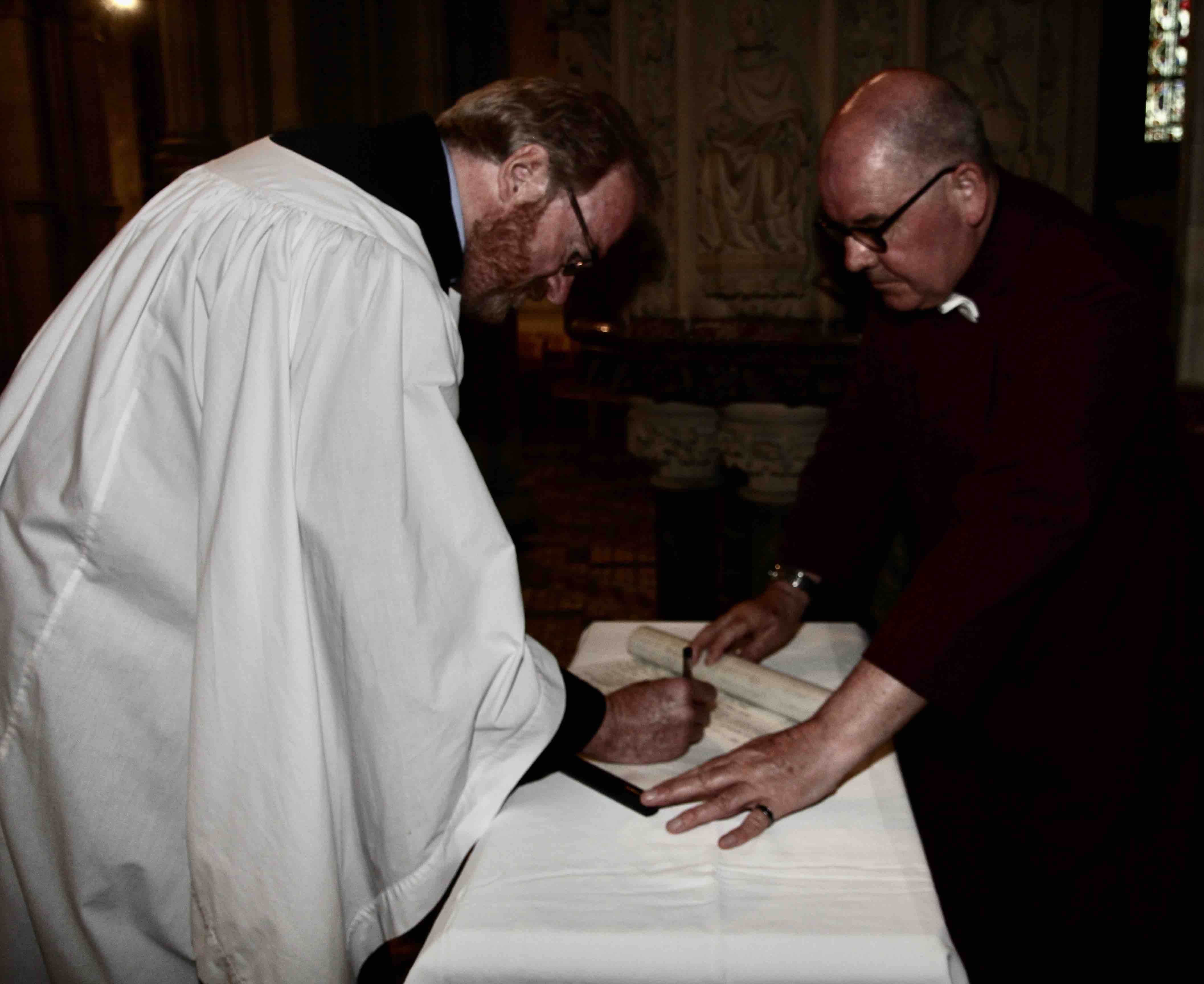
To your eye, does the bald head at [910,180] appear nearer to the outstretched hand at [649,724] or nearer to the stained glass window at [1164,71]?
the outstretched hand at [649,724]

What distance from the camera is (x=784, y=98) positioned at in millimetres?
4070

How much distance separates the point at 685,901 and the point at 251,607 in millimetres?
653

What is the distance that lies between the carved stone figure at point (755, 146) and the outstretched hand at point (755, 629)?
2.18 metres

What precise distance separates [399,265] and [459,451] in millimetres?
265

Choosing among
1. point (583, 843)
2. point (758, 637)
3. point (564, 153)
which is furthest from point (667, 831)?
point (564, 153)

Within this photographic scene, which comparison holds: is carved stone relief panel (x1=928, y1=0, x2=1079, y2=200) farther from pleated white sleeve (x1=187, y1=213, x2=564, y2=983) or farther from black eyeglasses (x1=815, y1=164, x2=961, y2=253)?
pleated white sleeve (x1=187, y1=213, x2=564, y2=983)

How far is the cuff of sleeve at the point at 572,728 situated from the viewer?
160 centimetres

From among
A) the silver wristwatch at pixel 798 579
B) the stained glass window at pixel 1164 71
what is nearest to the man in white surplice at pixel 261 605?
the silver wristwatch at pixel 798 579

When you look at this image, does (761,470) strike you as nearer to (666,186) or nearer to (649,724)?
(666,186)

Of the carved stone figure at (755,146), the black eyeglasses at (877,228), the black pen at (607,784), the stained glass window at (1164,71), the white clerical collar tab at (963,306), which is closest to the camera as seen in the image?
the black pen at (607,784)

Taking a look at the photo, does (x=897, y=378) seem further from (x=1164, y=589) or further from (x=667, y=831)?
(x=667, y=831)

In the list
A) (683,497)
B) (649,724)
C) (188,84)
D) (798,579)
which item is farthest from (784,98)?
(188,84)

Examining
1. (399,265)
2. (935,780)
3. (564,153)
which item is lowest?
(935,780)

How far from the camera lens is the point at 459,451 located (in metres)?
1.46
